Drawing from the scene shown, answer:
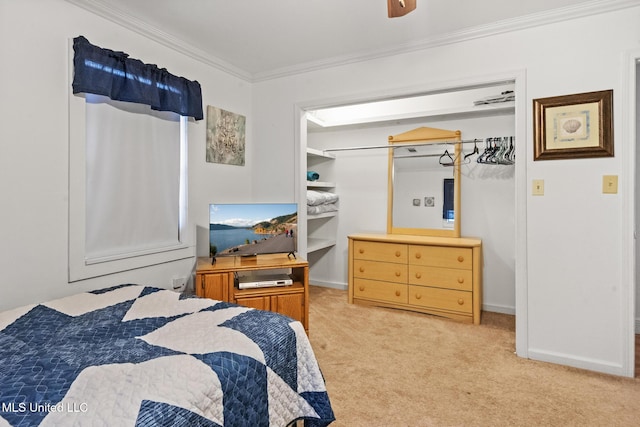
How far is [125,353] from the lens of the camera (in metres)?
1.28

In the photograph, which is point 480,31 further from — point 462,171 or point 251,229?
point 251,229

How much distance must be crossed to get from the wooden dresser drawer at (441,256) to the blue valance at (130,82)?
2.41 metres

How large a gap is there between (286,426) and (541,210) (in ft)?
7.24

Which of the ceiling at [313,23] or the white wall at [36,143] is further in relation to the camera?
the ceiling at [313,23]

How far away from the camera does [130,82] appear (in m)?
2.36

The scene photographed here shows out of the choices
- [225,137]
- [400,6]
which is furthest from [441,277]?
[400,6]

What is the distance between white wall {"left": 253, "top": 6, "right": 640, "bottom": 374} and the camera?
2.24m

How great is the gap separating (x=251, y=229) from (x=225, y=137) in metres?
1.00

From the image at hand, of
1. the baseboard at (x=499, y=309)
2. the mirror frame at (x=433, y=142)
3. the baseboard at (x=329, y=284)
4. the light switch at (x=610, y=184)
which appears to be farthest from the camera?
the baseboard at (x=329, y=284)

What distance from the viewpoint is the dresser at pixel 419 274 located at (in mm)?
3252

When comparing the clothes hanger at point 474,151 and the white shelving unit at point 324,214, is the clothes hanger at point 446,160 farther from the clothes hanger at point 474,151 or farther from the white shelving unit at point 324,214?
the white shelving unit at point 324,214

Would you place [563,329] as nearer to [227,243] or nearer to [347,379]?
[347,379]

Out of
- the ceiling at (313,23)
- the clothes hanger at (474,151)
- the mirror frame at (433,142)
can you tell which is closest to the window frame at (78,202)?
the ceiling at (313,23)

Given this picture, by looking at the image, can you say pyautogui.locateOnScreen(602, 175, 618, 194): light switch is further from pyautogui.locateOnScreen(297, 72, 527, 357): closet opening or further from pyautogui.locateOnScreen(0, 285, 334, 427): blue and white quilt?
pyautogui.locateOnScreen(0, 285, 334, 427): blue and white quilt
